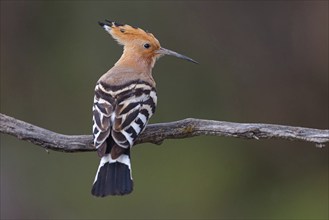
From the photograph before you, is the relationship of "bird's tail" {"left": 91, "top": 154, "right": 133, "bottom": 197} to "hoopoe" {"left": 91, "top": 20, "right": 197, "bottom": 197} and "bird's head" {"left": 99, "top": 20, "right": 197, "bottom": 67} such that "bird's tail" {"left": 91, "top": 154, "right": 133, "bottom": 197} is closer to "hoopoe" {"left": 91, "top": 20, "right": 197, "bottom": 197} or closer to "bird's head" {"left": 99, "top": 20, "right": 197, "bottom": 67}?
"hoopoe" {"left": 91, "top": 20, "right": 197, "bottom": 197}

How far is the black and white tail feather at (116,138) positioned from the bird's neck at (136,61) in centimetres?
43

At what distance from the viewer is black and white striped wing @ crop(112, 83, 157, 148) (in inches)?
112

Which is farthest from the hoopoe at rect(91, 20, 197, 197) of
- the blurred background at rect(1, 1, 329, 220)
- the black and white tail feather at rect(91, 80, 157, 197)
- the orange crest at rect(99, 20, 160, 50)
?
the blurred background at rect(1, 1, 329, 220)

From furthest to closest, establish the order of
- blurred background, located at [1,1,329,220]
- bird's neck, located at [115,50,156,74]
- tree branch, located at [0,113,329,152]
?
blurred background, located at [1,1,329,220], bird's neck, located at [115,50,156,74], tree branch, located at [0,113,329,152]

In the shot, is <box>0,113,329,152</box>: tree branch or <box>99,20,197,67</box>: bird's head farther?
<box>99,20,197,67</box>: bird's head

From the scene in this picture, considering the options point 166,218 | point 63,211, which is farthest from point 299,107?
point 63,211

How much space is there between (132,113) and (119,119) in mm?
57

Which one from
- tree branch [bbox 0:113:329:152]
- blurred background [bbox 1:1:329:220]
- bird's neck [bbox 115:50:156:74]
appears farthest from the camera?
blurred background [bbox 1:1:329:220]

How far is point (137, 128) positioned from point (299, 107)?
2.52 meters

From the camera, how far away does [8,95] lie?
213 inches

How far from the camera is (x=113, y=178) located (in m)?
2.85

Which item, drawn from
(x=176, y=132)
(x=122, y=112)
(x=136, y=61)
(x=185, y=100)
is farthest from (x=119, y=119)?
(x=185, y=100)

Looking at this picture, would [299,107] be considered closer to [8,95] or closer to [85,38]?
[85,38]

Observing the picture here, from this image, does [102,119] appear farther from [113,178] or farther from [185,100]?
[185,100]
